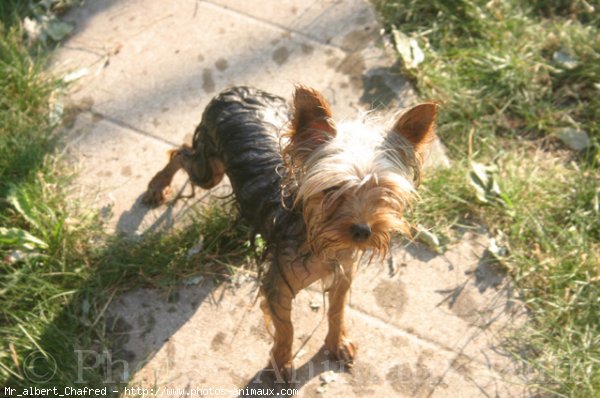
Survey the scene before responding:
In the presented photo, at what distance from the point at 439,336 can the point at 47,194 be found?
2.54 meters

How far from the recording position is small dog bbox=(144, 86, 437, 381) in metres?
2.59

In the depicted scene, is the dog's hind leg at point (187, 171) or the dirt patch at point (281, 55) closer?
the dog's hind leg at point (187, 171)

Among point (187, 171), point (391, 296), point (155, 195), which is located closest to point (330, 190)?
point (391, 296)

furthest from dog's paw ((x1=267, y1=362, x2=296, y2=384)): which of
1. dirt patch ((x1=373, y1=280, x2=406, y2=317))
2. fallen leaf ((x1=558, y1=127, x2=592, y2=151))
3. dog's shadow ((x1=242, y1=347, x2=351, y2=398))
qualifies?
fallen leaf ((x1=558, y1=127, x2=592, y2=151))

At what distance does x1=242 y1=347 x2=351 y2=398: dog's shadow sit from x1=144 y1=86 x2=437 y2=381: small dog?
0.17ft

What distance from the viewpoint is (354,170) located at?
260 cm

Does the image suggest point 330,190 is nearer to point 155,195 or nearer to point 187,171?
point 187,171

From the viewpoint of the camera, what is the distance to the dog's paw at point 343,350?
3463 millimetres

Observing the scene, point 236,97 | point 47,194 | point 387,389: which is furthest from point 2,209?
point 387,389

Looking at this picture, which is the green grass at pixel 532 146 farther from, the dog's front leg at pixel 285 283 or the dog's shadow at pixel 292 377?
the dog's front leg at pixel 285 283

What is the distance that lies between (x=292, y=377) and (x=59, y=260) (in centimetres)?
155

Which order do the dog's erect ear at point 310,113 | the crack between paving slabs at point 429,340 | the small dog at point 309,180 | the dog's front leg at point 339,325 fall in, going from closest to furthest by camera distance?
the dog's erect ear at point 310,113, the small dog at point 309,180, the dog's front leg at point 339,325, the crack between paving slabs at point 429,340

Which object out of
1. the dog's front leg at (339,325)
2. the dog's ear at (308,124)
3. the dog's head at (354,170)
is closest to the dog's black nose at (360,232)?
the dog's head at (354,170)

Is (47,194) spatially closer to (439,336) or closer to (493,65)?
(439,336)
